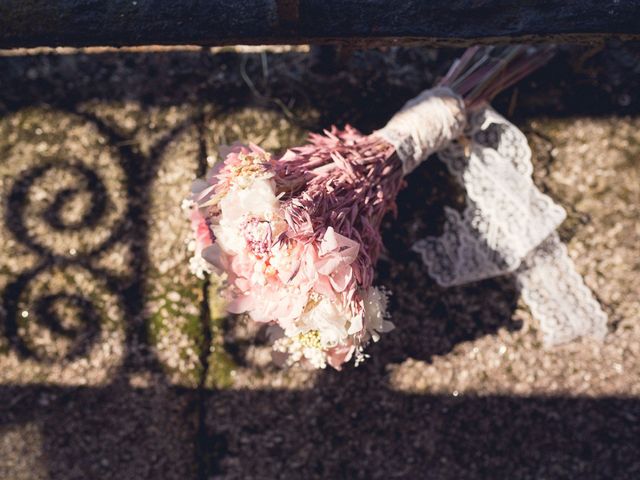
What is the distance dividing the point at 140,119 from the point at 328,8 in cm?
67

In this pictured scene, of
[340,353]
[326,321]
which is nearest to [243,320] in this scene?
[340,353]

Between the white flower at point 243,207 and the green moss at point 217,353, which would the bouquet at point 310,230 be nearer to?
the white flower at point 243,207

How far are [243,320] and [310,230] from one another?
650 mm

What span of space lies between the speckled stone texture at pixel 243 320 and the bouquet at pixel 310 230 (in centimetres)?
27

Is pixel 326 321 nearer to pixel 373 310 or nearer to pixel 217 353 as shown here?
pixel 373 310

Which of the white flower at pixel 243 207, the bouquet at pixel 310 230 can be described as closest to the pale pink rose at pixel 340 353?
the bouquet at pixel 310 230

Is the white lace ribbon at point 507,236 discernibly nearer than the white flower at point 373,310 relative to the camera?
No

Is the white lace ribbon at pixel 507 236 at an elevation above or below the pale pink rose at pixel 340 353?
above

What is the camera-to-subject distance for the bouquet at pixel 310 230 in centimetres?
95

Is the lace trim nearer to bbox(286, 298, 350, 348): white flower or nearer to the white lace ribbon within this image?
the white lace ribbon

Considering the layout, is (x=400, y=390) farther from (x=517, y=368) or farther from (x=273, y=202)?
(x=273, y=202)

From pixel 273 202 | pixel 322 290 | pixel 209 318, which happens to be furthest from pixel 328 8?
pixel 209 318

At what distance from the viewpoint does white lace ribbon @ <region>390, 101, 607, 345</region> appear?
1.46 m

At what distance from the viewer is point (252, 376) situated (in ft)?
5.02
